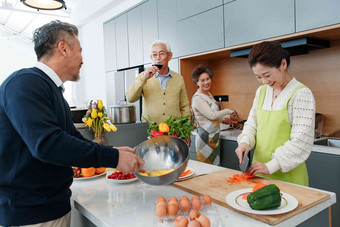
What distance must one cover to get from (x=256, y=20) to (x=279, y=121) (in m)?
1.46

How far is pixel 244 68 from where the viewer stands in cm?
318

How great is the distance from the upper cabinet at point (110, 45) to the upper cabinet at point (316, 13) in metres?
3.41

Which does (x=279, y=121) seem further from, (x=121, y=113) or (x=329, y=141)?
(x=121, y=113)

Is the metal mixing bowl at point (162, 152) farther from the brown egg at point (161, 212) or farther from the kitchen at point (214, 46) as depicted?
the kitchen at point (214, 46)

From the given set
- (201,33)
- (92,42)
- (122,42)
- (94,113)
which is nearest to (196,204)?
(94,113)

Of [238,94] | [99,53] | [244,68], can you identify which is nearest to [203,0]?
[244,68]

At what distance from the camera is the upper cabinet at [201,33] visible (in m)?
2.88

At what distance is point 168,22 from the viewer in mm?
3600

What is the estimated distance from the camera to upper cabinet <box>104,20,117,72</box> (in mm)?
4965

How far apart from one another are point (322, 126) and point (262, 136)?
1.37 metres

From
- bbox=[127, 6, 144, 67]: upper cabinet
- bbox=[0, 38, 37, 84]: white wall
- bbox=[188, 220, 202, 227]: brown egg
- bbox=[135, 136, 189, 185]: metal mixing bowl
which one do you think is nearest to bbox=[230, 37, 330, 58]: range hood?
bbox=[135, 136, 189, 185]: metal mixing bowl

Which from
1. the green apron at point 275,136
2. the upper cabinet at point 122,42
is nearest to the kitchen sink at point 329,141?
the green apron at point 275,136

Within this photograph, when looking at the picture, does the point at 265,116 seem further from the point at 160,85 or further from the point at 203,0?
the point at 203,0

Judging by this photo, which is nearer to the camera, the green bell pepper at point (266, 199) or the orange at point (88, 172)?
the green bell pepper at point (266, 199)
